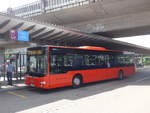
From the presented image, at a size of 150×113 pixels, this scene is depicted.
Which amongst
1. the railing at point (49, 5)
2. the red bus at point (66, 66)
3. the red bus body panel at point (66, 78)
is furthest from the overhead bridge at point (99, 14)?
the red bus body panel at point (66, 78)

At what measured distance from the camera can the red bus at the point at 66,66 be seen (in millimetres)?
9758

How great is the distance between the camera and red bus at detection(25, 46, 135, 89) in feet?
32.0

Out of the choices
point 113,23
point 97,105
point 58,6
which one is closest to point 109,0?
point 113,23

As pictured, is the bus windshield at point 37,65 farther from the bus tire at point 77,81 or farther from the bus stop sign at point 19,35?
the bus stop sign at point 19,35

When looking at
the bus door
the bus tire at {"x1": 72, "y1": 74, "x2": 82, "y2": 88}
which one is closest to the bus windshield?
the bus door

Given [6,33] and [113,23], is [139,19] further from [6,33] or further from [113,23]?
[6,33]

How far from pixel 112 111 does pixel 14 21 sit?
1017 cm

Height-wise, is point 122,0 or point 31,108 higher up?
point 122,0

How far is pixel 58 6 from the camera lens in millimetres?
24406

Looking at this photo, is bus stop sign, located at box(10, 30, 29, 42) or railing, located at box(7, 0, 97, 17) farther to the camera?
railing, located at box(7, 0, 97, 17)

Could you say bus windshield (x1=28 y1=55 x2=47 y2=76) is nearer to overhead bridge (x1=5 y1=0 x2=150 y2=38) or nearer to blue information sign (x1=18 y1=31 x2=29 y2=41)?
blue information sign (x1=18 y1=31 x2=29 y2=41)

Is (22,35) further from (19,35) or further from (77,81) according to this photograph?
(77,81)

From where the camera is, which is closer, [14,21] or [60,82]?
[60,82]

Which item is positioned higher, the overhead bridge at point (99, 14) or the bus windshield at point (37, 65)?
the overhead bridge at point (99, 14)
